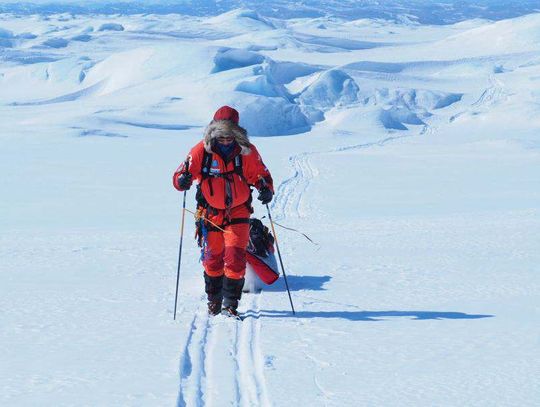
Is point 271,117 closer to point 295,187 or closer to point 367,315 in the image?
point 295,187

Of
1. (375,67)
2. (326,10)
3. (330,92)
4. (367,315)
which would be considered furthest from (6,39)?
(326,10)

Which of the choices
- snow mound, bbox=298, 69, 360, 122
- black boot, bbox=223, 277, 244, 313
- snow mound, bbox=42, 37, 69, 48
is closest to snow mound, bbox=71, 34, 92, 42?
snow mound, bbox=42, 37, 69, 48

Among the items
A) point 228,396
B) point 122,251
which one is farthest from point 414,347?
point 122,251

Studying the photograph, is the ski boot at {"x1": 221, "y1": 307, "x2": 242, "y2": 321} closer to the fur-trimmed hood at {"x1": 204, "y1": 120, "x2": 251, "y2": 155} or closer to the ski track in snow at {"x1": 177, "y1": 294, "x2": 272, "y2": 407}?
the ski track in snow at {"x1": 177, "y1": 294, "x2": 272, "y2": 407}

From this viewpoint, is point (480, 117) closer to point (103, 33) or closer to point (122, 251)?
point (122, 251)

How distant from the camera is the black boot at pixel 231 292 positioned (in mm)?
4004

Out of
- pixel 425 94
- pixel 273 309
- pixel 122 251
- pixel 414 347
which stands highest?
pixel 414 347

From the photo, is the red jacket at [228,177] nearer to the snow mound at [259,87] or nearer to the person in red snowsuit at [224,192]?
the person in red snowsuit at [224,192]

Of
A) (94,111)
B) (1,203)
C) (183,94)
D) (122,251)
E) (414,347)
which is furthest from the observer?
(183,94)

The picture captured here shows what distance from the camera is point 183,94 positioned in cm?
2352

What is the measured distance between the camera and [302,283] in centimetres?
491

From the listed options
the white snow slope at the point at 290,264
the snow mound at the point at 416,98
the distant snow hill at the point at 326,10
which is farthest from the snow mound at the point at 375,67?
the distant snow hill at the point at 326,10

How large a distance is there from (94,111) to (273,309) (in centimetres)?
1770

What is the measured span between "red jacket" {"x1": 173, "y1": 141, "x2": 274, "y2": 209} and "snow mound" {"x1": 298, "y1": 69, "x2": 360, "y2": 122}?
2167cm
